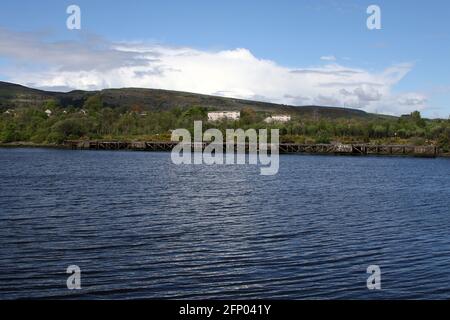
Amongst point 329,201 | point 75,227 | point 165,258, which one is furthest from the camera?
point 329,201

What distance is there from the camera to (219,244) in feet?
98.1

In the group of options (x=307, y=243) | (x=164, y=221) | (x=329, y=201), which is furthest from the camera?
(x=329, y=201)

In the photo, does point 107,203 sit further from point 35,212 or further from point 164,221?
point 164,221

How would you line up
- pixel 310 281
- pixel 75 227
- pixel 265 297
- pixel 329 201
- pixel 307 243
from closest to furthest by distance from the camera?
pixel 265 297 → pixel 310 281 → pixel 307 243 → pixel 75 227 → pixel 329 201

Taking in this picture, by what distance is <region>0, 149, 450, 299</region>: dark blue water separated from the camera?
2194 centimetres

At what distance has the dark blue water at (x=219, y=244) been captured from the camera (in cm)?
2194

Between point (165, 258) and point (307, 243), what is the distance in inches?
318

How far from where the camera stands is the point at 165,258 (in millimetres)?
26406
